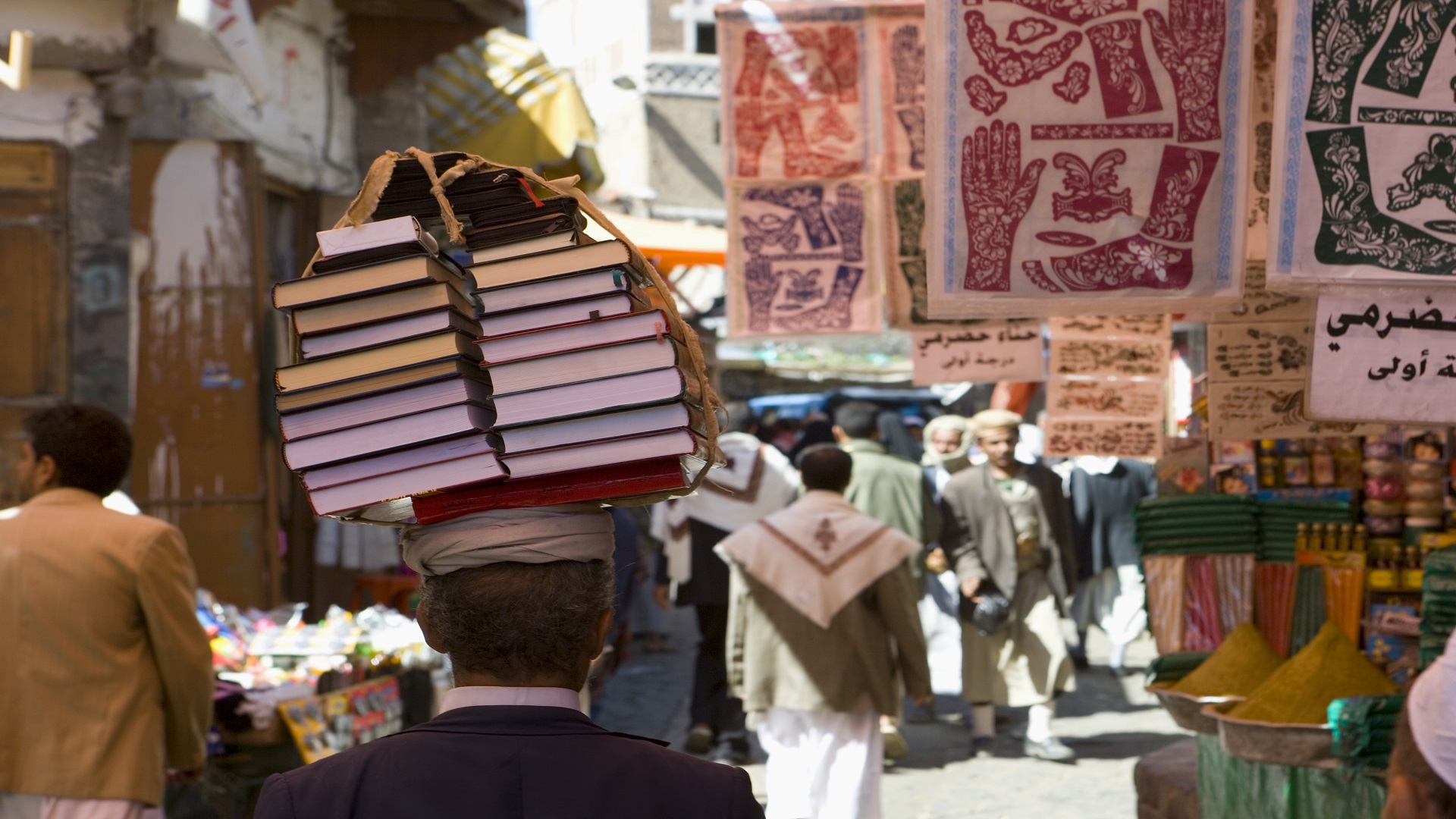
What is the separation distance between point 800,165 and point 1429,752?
5.01m

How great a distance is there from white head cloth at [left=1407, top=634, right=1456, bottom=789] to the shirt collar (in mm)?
1099

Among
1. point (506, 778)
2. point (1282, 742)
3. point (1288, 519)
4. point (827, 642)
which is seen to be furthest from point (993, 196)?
point (827, 642)

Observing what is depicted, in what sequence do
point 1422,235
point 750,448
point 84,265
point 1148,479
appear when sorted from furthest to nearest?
1. point 1148,479
2. point 750,448
3. point 84,265
4. point 1422,235

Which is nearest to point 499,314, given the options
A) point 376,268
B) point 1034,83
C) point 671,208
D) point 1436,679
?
point 376,268

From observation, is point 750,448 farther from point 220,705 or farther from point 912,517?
point 220,705

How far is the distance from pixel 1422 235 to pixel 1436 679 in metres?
1.67

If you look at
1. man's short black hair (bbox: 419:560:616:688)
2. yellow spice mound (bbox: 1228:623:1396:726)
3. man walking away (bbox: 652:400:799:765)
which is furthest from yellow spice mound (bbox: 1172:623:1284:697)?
man walking away (bbox: 652:400:799:765)

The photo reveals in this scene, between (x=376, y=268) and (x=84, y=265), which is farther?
(x=84, y=265)

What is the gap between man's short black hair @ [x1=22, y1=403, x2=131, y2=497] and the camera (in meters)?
4.14

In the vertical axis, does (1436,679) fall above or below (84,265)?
below

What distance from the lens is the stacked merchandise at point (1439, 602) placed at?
378cm

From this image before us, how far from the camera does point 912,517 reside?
9016 mm

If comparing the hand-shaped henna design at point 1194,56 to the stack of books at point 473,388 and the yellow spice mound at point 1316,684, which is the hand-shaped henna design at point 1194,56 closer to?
the yellow spice mound at point 1316,684

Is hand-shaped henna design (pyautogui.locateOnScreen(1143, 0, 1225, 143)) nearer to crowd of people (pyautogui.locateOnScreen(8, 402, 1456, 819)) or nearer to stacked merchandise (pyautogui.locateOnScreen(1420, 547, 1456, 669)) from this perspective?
stacked merchandise (pyautogui.locateOnScreen(1420, 547, 1456, 669))
